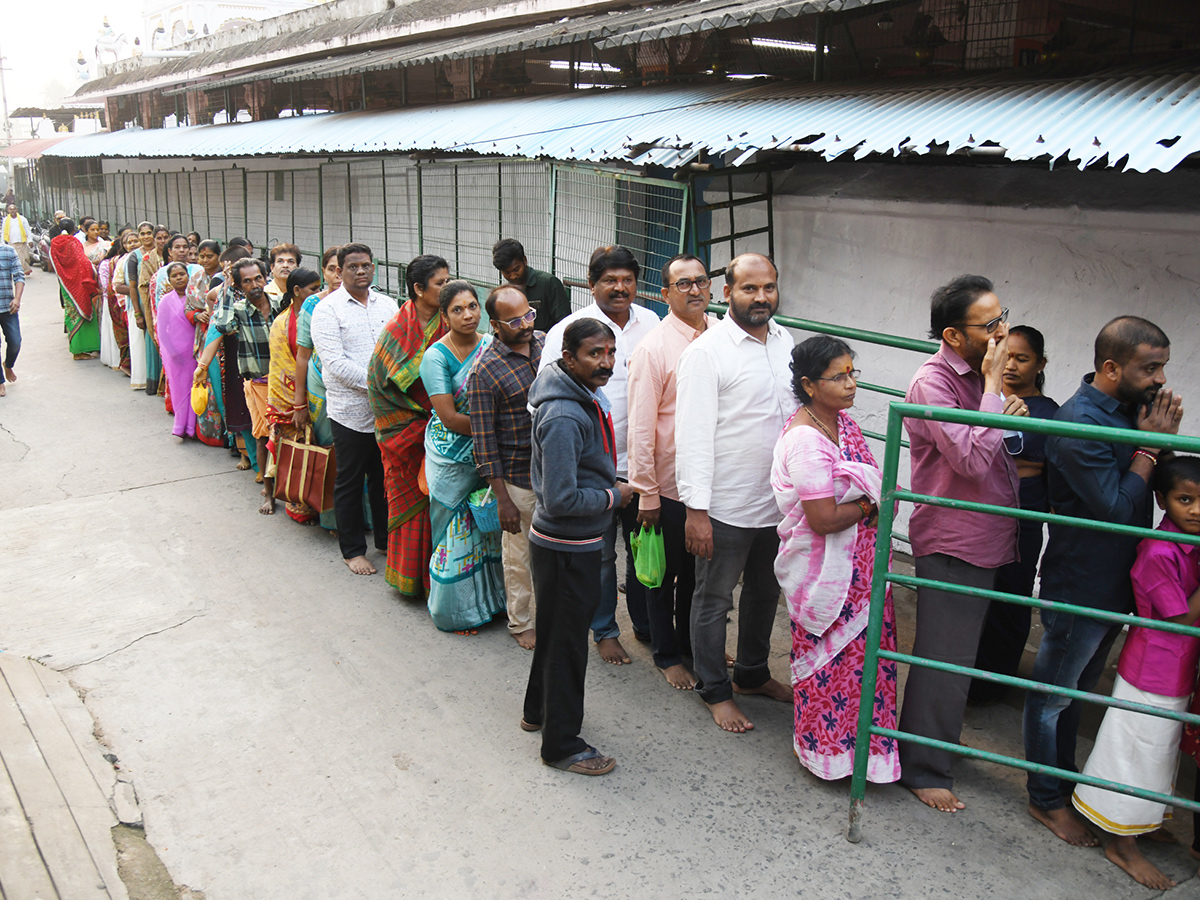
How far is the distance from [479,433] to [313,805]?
1.57m

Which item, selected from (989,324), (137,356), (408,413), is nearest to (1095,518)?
(989,324)

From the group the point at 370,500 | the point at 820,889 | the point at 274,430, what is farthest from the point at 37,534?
the point at 820,889

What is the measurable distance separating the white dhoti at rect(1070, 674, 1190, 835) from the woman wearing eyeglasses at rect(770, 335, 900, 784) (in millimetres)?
652

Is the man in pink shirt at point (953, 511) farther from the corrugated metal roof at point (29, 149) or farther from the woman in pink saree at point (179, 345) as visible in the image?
the corrugated metal roof at point (29, 149)

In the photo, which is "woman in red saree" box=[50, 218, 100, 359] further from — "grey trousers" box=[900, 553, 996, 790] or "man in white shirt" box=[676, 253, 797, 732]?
"grey trousers" box=[900, 553, 996, 790]

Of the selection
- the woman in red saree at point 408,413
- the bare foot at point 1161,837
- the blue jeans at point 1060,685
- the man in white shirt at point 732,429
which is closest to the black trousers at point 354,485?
the woman in red saree at point 408,413

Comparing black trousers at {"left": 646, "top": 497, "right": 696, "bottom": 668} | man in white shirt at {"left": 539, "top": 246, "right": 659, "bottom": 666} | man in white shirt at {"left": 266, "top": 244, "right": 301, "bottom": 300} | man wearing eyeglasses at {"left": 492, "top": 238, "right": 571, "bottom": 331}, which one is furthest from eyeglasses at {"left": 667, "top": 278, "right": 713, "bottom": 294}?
man in white shirt at {"left": 266, "top": 244, "right": 301, "bottom": 300}

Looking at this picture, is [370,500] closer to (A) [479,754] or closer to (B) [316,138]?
(A) [479,754]

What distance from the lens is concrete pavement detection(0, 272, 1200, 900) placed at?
2967 millimetres

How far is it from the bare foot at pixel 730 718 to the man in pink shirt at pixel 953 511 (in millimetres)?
630

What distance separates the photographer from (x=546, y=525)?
3.34 metres

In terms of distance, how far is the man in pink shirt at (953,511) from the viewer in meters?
3.00

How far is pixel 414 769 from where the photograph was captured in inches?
139

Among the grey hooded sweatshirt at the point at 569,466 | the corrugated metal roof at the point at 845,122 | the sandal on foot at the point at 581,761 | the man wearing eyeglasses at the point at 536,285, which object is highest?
the corrugated metal roof at the point at 845,122
